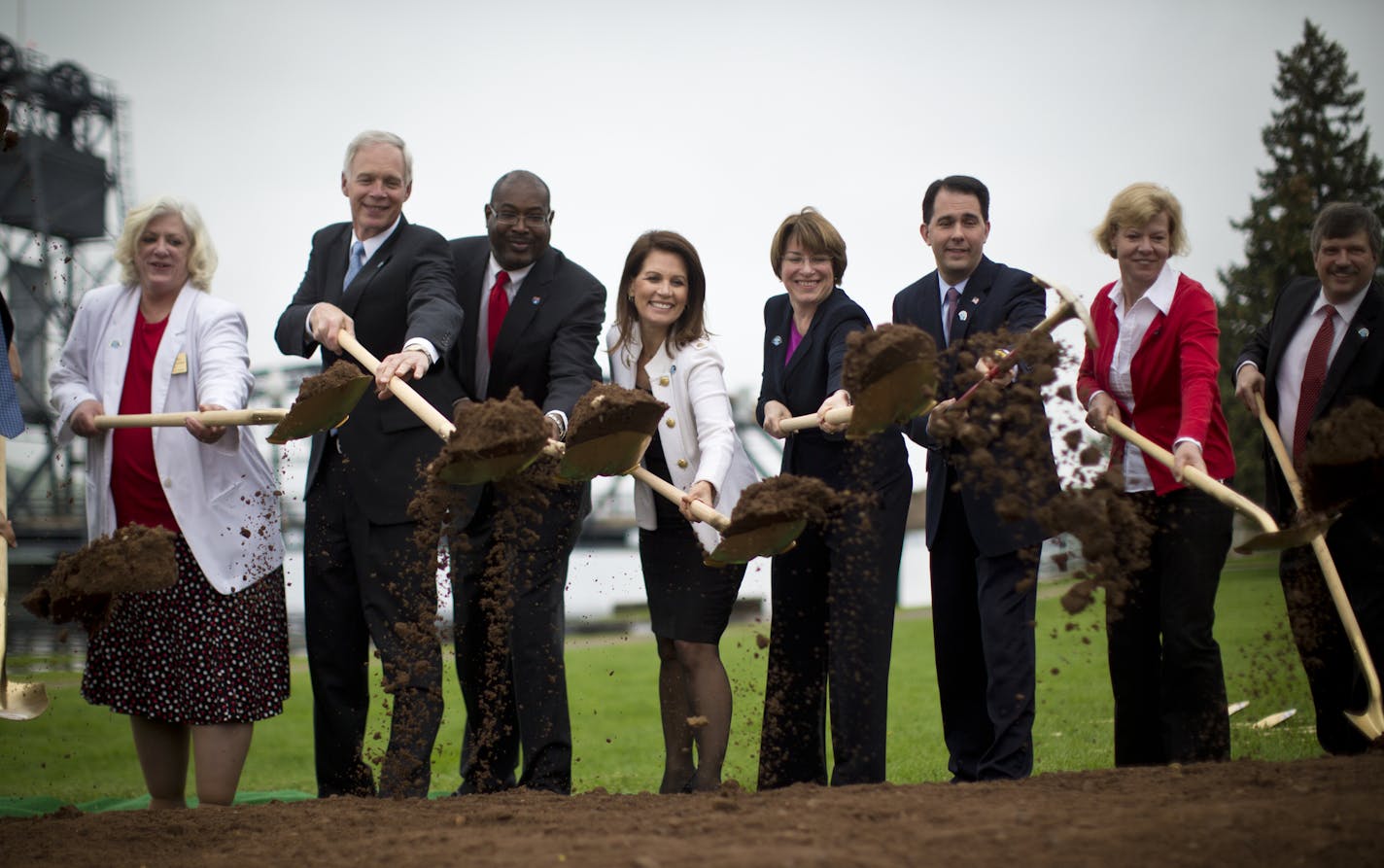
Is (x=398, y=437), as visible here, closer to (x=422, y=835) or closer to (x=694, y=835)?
(x=422, y=835)

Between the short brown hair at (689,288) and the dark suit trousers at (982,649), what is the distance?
42.1 inches

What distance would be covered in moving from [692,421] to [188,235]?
6.74ft

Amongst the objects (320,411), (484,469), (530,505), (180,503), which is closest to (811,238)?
(530,505)

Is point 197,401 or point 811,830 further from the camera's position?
point 197,401

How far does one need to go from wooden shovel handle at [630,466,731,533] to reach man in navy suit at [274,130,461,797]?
816mm

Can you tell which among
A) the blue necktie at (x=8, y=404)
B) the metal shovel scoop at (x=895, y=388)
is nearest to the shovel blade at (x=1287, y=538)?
the metal shovel scoop at (x=895, y=388)

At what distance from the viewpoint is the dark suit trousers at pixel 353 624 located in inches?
175

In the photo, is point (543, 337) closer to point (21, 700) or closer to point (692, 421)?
point (692, 421)

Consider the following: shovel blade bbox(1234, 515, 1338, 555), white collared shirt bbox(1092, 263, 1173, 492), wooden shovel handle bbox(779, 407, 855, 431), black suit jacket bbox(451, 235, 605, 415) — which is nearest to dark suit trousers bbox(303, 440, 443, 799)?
black suit jacket bbox(451, 235, 605, 415)

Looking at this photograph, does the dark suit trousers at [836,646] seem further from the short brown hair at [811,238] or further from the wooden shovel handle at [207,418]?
the wooden shovel handle at [207,418]

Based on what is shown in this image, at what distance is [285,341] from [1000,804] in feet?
10.1

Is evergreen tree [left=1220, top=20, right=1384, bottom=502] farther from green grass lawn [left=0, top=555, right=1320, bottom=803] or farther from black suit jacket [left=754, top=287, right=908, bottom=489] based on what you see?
black suit jacket [left=754, top=287, right=908, bottom=489]

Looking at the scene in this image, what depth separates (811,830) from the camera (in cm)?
297

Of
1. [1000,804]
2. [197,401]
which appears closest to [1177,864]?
[1000,804]
